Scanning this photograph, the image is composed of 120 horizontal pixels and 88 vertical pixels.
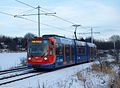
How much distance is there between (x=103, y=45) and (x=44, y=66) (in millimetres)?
94901

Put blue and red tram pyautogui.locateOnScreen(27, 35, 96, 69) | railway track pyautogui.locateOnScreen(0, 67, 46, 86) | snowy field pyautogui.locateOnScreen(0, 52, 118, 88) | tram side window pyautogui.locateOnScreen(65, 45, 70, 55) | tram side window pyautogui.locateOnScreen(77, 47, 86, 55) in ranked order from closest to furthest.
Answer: snowy field pyautogui.locateOnScreen(0, 52, 118, 88) < railway track pyautogui.locateOnScreen(0, 67, 46, 86) < blue and red tram pyautogui.locateOnScreen(27, 35, 96, 69) < tram side window pyautogui.locateOnScreen(65, 45, 70, 55) < tram side window pyautogui.locateOnScreen(77, 47, 86, 55)

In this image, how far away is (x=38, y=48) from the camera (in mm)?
29562

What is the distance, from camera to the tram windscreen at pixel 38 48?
2947 cm

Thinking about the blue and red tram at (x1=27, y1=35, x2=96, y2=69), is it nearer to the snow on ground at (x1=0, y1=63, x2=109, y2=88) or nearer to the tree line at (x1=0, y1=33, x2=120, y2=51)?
the snow on ground at (x1=0, y1=63, x2=109, y2=88)

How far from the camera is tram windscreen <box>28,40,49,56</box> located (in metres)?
29.5

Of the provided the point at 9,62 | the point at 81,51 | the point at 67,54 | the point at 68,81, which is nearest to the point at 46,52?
the point at 67,54

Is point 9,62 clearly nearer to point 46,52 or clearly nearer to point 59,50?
point 59,50

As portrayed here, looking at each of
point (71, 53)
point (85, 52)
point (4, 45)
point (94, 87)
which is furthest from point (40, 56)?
point (4, 45)

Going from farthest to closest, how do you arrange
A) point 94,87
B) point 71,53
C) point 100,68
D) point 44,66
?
point 71,53 < point 44,66 < point 100,68 < point 94,87

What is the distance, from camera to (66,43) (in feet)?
115

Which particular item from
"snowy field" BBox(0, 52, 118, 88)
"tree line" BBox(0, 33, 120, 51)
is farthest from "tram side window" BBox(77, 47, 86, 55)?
"tree line" BBox(0, 33, 120, 51)

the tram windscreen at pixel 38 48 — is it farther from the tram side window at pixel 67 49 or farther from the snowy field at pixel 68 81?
the tram side window at pixel 67 49

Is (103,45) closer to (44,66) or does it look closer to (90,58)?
(90,58)

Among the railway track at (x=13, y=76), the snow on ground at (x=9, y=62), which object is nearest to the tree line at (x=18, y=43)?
the snow on ground at (x=9, y=62)
